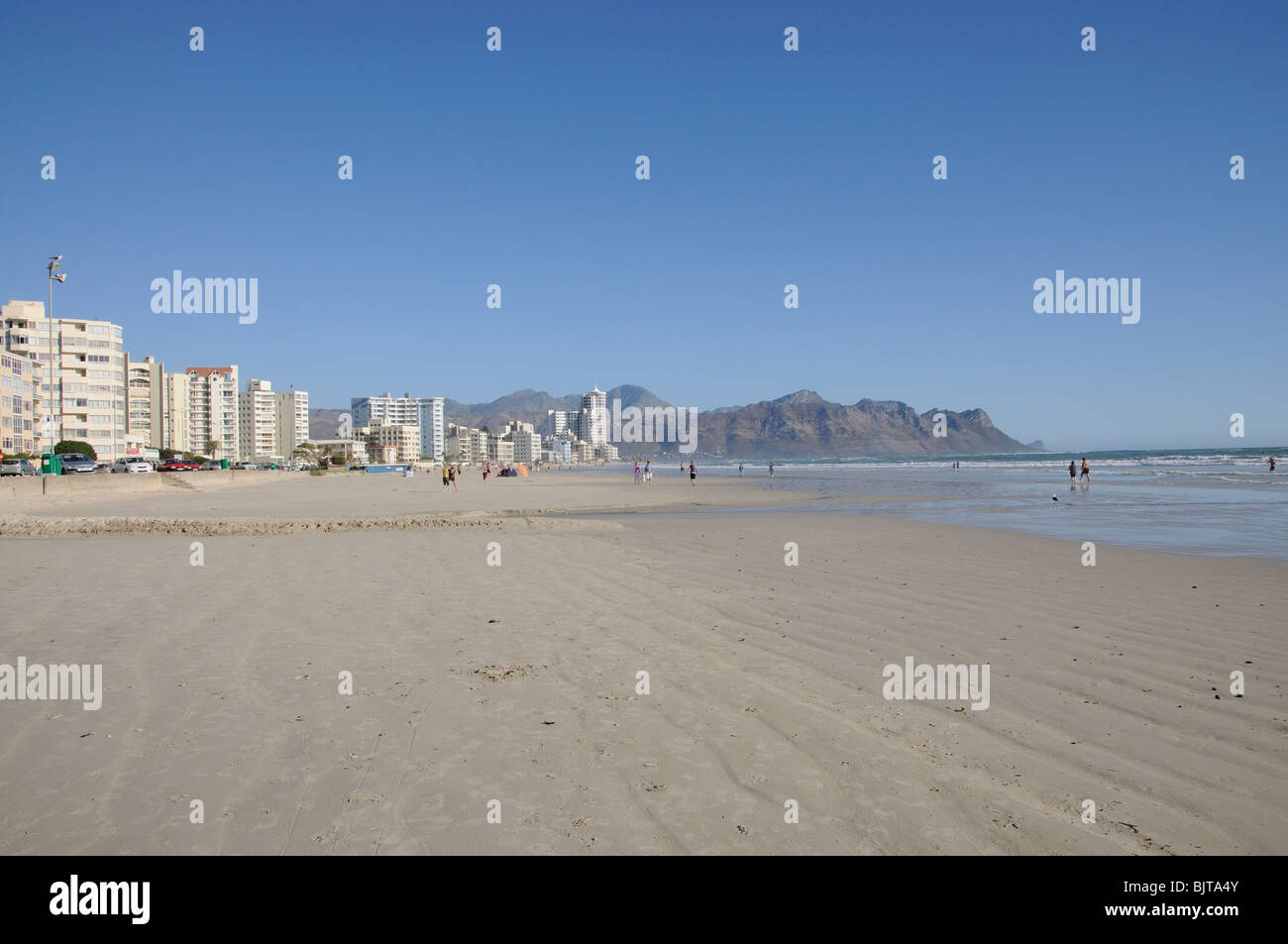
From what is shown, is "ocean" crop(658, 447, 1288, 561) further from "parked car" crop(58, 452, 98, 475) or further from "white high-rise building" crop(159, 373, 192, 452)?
"white high-rise building" crop(159, 373, 192, 452)

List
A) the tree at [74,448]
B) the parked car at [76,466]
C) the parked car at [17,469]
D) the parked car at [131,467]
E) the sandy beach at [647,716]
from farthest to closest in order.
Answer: the tree at [74,448], the parked car at [131,467], the parked car at [76,466], the parked car at [17,469], the sandy beach at [647,716]

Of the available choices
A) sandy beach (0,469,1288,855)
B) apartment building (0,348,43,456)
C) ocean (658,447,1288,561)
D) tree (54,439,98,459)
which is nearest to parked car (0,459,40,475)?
tree (54,439,98,459)

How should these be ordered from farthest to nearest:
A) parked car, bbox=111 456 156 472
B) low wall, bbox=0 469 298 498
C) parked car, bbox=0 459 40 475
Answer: parked car, bbox=111 456 156 472 → parked car, bbox=0 459 40 475 → low wall, bbox=0 469 298 498

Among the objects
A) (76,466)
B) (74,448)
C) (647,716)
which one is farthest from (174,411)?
(647,716)

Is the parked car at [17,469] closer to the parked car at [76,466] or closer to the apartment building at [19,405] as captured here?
the parked car at [76,466]

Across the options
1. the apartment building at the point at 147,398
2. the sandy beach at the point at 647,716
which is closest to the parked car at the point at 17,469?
the sandy beach at the point at 647,716
